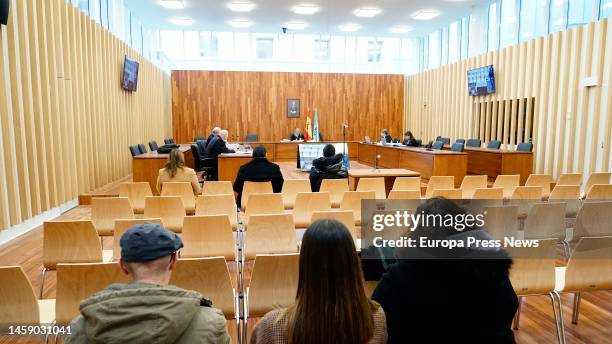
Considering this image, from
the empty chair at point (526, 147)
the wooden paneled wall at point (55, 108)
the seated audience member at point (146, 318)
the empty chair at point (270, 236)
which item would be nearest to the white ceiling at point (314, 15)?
the wooden paneled wall at point (55, 108)

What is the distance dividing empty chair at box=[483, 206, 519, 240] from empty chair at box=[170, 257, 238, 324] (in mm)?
2607

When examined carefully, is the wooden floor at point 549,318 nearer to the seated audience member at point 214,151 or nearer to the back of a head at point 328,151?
the back of a head at point 328,151

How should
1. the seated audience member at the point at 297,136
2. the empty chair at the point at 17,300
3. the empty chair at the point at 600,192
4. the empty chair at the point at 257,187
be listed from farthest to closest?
the seated audience member at the point at 297,136, the empty chair at the point at 257,187, the empty chair at the point at 600,192, the empty chair at the point at 17,300

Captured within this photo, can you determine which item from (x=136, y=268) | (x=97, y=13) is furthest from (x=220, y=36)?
(x=136, y=268)

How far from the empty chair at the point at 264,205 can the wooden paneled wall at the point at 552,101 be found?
7.44 meters

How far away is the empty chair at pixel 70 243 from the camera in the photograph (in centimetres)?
339

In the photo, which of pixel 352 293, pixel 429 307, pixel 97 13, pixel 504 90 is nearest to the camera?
pixel 352 293

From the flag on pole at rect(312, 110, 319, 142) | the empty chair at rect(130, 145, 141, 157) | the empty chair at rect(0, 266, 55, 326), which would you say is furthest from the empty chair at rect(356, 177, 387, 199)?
the flag on pole at rect(312, 110, 319, 142)

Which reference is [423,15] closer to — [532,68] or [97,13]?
[532,68]

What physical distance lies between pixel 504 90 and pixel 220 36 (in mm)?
10803

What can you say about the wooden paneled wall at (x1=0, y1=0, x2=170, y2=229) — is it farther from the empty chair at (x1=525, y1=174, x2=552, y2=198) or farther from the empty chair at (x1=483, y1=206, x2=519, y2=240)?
the empty chair at (x1=525, y1=174, x2=552, y2=198)

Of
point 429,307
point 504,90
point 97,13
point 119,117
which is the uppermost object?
point 97,13

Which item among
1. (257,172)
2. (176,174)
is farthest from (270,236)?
(176,174)

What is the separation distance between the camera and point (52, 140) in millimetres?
6941
